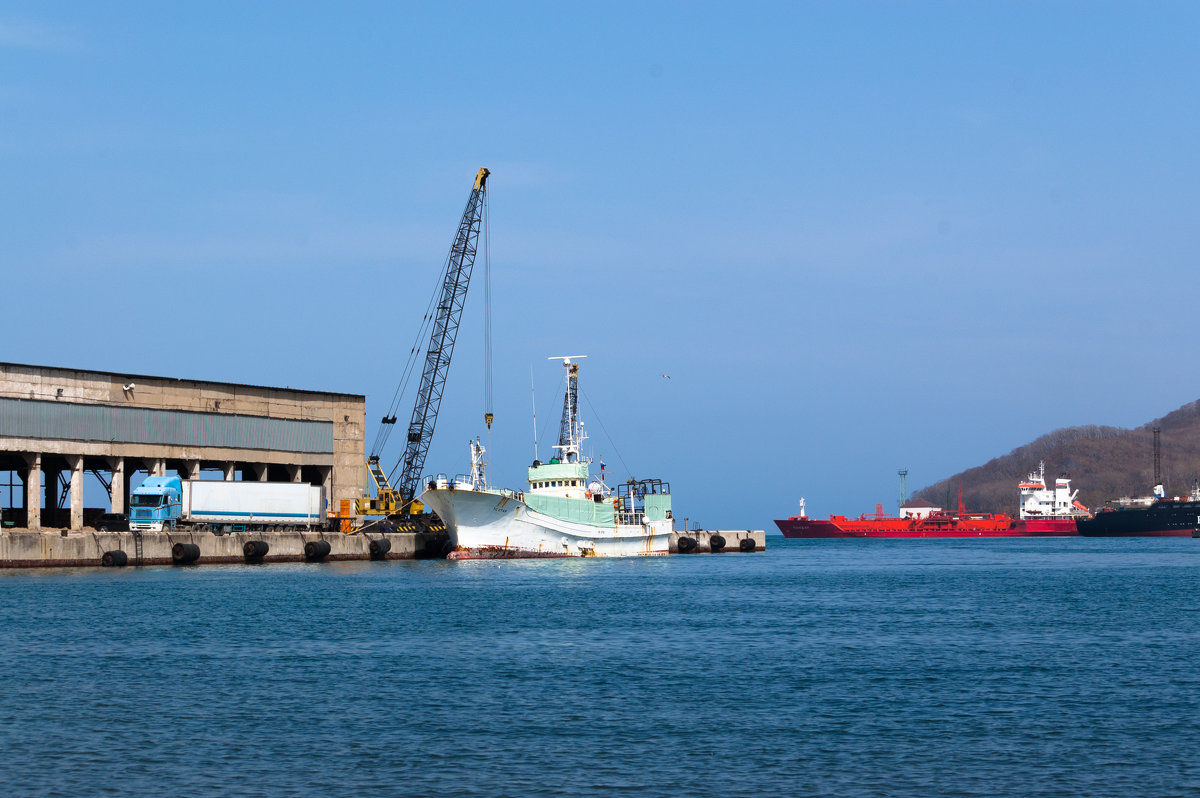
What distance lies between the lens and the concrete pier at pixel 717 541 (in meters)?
121

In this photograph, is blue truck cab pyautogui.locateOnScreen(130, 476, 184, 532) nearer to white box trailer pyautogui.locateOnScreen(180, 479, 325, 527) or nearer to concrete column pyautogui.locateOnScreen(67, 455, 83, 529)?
white box trailer pyautogui.locateOnScreen(180, 479, 325, 527)

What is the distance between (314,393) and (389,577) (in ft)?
88.1

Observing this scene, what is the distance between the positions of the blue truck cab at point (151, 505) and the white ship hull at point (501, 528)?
56.5ft

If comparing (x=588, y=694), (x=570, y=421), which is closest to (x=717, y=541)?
(x=570, y=421)

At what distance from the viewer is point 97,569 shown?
74.6 meters

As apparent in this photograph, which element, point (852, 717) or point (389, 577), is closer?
point (852, 717)

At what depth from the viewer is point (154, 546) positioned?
7744 centimetres

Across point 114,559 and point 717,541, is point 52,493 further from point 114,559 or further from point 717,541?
point 717,541

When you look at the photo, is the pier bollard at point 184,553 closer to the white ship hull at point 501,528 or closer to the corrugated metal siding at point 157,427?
the corrugated metal siding at point 157,427

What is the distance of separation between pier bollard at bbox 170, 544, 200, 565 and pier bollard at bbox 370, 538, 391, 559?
51.3ft

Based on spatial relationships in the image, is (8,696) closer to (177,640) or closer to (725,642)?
(177,640)

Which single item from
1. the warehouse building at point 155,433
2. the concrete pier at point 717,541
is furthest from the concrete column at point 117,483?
the concrete pier at point 717,541

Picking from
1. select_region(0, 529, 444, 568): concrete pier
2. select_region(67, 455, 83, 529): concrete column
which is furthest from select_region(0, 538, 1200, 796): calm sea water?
select_region(67, 455, 83, 529): concrete column

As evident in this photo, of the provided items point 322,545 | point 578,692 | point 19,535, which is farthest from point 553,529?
point 578,692
